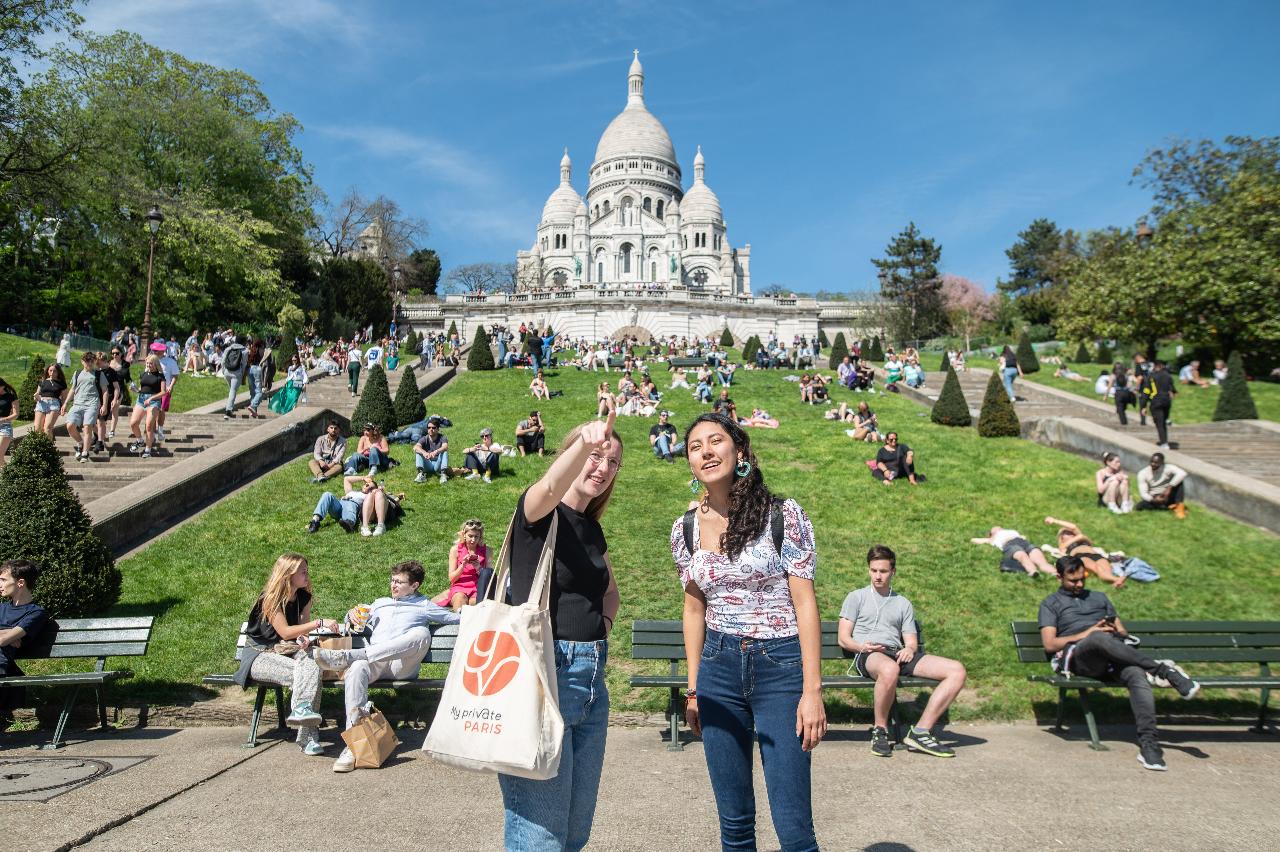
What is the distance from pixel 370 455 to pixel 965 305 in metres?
61.5

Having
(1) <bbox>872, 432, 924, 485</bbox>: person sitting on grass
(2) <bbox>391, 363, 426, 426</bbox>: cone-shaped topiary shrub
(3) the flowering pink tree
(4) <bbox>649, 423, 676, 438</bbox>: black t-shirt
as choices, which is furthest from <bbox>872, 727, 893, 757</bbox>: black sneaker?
(3) the flowering pink tree

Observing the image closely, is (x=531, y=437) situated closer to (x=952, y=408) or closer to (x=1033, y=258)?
(x=952, y=408)

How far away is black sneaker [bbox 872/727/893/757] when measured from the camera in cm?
515

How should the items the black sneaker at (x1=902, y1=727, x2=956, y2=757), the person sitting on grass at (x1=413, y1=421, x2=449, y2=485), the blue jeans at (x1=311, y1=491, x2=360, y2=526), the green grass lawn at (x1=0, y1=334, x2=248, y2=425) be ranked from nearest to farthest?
the black sneaker at (x1=902, y1=727, x2=956, y2=757)
the blue jeans at (x1=311, y1=491, x2=360, y2=526)
the person sitting on grass at (x1=413, y1=421, x2=449, y2=485)
the green grass lawn at (x1=0, y1=334, x2=248, y2=425)

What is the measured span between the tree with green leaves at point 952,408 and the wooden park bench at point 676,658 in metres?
13.5

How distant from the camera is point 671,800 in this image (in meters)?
4.32

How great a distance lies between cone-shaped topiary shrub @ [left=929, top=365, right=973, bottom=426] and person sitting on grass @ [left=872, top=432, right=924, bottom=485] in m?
5.90

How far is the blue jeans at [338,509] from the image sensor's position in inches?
392

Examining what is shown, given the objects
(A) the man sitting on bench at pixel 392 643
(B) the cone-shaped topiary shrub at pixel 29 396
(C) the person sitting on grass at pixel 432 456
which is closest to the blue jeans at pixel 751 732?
(A) the man sitting on bench at pixel 392 643

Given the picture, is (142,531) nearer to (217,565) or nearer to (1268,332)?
(217,565)

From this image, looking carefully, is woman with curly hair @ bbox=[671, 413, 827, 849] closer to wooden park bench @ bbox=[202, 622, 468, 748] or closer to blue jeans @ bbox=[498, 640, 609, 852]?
blue jeans @ bbox=[498, 640, 609, 852]

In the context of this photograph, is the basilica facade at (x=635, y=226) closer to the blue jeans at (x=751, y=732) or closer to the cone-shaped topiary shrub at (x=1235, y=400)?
the cone-shaped topiary shrub at (x=1235, y=400)

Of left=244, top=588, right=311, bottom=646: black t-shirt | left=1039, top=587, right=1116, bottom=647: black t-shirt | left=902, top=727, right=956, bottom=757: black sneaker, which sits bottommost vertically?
left=902, top=727, right=956, bottom=757: black sneaker

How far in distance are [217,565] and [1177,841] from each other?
847 centimetres
